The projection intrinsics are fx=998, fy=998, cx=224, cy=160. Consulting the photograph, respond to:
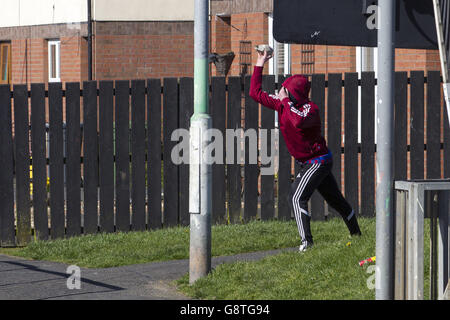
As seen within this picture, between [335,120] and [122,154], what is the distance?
8.78 feet

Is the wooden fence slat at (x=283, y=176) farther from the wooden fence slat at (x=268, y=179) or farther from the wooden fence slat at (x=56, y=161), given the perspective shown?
the wooden fence slat at (x=56, y=161)

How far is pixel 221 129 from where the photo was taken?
40.5 ft

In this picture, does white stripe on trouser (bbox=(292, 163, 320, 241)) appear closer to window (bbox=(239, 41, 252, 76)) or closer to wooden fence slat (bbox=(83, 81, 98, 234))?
wooden fence slat (bbox=(83, 81, 98, 234))

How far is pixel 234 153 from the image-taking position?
12.4m

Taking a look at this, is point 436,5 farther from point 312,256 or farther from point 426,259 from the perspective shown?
point 312,256

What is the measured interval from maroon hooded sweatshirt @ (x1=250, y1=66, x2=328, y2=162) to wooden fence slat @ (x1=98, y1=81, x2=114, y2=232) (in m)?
2.69

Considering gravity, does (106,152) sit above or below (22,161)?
above

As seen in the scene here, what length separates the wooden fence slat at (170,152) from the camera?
12.2m

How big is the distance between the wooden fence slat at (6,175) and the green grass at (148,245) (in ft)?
0.70

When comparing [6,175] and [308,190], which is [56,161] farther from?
[308,190]

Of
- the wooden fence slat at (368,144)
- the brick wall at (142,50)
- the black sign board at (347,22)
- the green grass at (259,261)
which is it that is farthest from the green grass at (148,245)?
the brick wall at (142,50)

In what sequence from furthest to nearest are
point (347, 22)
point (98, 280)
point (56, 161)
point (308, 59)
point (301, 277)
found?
point (308, 59)
point (56, 161)
point (98, 280)
point (301, 277)
point (347, 22)

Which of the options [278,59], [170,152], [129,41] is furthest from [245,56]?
[170,152]

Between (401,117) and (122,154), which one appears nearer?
(122,154)
